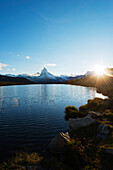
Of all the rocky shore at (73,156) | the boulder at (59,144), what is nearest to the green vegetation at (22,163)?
the rocky shore at (73,156)

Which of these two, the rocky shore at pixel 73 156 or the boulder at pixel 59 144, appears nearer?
the rocky shore at pixel 73 156

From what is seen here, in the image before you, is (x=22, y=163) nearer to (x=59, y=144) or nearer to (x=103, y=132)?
(x=59, y=144)

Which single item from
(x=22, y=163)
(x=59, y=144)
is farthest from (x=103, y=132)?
(x=22, y=163)

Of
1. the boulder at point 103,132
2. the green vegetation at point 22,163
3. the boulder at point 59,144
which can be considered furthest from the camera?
the boulder at point 103,132

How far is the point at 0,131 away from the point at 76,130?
41.2ft

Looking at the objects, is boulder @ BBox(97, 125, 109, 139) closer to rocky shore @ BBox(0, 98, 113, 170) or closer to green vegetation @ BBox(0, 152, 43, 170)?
rocky shore @ BBox(0, 98, 113, 170)

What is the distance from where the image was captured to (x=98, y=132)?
14352 mm

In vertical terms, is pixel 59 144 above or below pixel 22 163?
above

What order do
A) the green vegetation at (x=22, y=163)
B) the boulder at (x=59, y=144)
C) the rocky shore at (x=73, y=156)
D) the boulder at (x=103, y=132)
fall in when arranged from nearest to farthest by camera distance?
the rocky shore at (x=73, y=156), the green vegetation at (x=22, y=163), the boulder at (x=59, y=144), the boulder at (x=103, y=132)

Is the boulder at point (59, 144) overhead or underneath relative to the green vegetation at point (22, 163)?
overhead

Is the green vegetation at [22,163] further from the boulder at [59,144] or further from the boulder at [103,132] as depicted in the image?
the boulder at [103,132]

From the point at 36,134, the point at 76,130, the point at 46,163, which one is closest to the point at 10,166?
the point at 46,163

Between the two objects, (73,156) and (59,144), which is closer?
(73,156)

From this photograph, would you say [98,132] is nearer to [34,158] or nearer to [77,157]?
[77,157]
